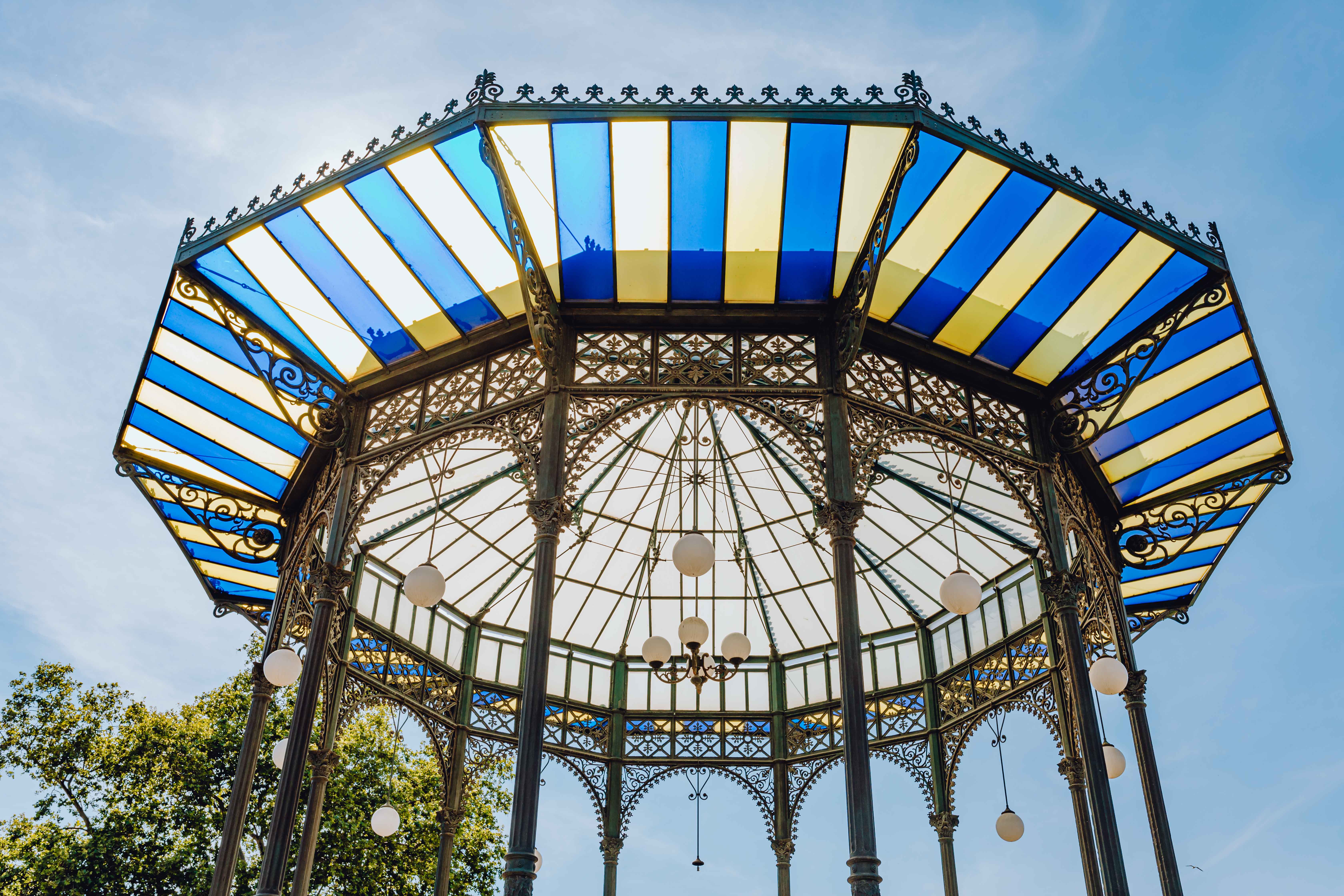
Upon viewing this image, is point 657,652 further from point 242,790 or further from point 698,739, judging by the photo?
point 698,739

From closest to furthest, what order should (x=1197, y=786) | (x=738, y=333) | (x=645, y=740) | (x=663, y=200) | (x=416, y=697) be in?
(x=663, y=200) → (x=738, y=333) → (x=416, y=697) → (x=645, y=740) → (x=1197, y=786)

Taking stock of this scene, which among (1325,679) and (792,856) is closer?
(792,856)

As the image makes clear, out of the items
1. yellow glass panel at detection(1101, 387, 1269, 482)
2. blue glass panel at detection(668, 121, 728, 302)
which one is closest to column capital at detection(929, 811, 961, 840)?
yellow glass panel at detection(1101, 387, 1269, 482)

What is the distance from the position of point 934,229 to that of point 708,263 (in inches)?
97.3

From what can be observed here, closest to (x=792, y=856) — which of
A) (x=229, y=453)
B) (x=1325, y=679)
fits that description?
(x=229, y=453)

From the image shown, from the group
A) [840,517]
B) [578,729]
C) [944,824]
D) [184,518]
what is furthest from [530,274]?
[944,824]

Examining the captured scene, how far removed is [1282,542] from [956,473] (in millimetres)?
26055

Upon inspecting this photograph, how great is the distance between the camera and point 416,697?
16.9 m

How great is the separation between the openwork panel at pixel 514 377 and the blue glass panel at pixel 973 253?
4.35 m

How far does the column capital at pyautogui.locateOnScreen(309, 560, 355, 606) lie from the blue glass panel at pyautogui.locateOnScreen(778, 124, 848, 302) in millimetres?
6029

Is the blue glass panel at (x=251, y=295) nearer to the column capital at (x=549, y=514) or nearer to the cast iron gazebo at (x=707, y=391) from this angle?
the cast iron gazebo at (x=707, y=391)

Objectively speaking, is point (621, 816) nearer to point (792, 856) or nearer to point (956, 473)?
point (792, 856)

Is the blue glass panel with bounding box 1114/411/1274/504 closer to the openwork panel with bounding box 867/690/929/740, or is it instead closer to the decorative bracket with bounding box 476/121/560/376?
the openwork panel with bounding box 867/690/929/740

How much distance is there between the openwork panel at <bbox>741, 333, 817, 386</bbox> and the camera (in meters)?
11.2
